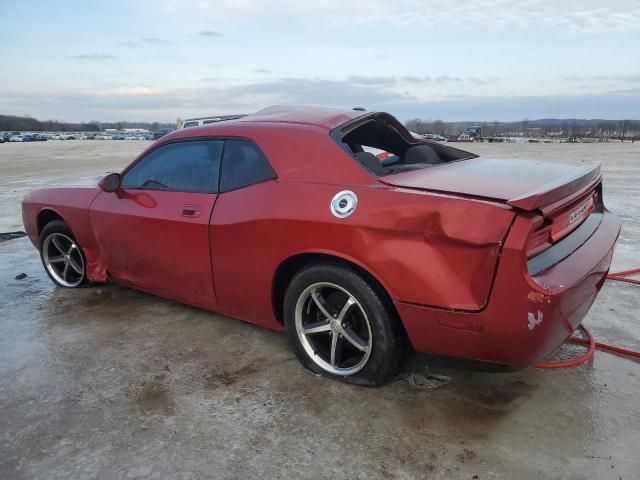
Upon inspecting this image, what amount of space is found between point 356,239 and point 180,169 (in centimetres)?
163

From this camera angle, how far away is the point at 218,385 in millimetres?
2893

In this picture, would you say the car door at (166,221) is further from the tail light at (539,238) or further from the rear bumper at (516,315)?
the tail light at (539,238)

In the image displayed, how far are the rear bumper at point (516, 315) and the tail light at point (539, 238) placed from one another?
0.30 feet

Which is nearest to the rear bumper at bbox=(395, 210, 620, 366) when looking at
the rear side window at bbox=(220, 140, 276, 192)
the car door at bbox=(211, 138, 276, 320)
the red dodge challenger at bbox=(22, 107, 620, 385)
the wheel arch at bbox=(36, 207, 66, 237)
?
the red dodge challenger at bbox=(22, 107, 620, 385)

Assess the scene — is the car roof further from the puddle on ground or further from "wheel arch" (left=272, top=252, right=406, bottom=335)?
the puddle on ground

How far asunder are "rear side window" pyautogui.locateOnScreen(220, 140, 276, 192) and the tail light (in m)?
1.48

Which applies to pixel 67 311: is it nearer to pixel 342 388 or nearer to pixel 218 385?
pixel 218 385

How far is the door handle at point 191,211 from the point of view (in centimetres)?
329

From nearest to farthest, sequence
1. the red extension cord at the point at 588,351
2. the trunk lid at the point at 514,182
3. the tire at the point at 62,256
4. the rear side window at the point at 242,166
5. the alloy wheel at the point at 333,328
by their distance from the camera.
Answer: the trunk lid at the point at 514,182 < the alloy wheel at the point at 333,328 < the red extension cord at the point at 588,351 < the rear side window at the point at 242,166 < the tire at the point at 62,256

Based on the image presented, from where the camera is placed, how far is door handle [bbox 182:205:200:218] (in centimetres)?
329

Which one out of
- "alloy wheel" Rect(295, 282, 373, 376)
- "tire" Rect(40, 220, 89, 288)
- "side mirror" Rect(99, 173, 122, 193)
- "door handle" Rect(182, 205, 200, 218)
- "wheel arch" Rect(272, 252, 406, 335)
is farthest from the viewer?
"tire" Rect(40, 220, 89, 288)

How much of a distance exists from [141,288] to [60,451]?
1726 millimetres

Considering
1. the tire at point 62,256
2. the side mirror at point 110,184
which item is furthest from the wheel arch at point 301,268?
the tire at point 62,256

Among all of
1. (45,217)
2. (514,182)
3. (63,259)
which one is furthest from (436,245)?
(45,217)
